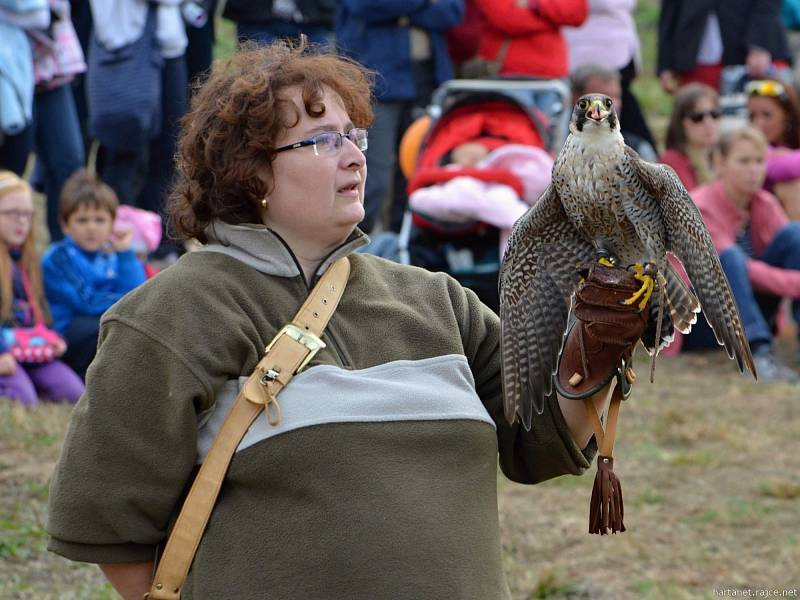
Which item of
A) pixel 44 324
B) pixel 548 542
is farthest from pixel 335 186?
pixel 44 324

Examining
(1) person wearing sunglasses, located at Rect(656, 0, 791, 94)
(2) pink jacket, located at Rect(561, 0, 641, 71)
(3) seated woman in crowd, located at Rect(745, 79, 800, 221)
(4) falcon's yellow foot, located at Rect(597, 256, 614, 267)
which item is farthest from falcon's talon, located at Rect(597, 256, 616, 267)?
(1) person wearing sunglasses, located at Rect(656, 0, 791, 94)

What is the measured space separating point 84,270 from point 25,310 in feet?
1.06

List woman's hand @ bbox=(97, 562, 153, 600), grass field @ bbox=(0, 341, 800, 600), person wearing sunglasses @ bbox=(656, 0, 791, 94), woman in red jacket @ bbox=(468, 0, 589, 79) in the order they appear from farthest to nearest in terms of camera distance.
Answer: person wearing sunglasses @ bbox=(656, 0, 791, 94) → woman in red jacket @ bbox=(468, 0, 589, 79) → grass field @ bbox=(0, 341, 800, 600) → woman's hand @ bbox=(97, 562, 153, 600)

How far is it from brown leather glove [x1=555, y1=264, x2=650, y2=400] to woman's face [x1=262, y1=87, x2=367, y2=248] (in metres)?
0.46

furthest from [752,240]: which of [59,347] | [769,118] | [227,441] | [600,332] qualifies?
[227,441]

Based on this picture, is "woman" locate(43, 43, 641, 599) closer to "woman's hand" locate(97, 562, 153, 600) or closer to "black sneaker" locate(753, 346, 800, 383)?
"woman's hand" locate(97, 562, 153, 600)

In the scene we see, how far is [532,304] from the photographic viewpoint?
8.32ft

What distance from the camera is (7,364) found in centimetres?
478

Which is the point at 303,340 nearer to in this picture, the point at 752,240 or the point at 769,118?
the point at 752,240

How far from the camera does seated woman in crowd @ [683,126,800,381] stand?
6.23 metres

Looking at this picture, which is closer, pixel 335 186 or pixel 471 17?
pixel 335 186

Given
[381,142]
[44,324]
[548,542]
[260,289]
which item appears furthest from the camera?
[381,142]

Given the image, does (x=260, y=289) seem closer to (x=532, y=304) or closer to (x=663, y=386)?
(x=532, y=304)

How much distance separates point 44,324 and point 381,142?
2264mm
